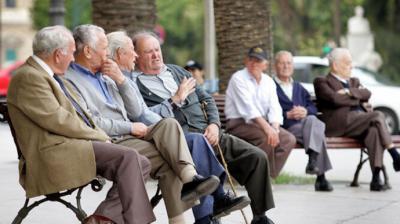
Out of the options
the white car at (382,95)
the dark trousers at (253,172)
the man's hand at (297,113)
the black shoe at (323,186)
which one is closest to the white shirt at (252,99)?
the man's hand at (297,113)

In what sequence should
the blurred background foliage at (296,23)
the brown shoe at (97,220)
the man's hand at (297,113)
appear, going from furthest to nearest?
the blurred background foliage at (296,23) → the man's hand at (297,113) → the brown shoe at (97,220)

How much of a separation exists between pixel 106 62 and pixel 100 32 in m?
0.22

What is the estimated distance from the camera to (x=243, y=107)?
10.7 m

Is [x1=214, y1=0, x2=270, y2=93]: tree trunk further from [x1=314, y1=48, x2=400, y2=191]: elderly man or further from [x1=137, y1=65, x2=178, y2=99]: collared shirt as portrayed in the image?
[x1=137, y1=65, x2=178, y2=99]: collared shirt

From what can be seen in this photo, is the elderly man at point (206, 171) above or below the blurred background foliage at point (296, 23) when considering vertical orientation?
above

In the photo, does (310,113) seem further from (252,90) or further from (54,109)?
(54,109)

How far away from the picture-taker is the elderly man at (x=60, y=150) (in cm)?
697

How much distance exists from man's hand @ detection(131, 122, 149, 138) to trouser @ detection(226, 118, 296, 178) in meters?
3.11

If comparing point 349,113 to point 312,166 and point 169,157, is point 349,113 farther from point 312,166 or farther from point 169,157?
point 169,157

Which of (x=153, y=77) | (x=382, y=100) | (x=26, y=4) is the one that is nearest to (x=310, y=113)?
(x=153, y=77)

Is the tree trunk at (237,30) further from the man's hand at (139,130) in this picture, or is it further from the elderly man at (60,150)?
the elderly man at (60,150)

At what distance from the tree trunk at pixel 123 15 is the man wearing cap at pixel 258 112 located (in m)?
2.59

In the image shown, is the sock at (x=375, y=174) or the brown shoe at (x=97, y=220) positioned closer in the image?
the brown shoe at (x=97, y=220)

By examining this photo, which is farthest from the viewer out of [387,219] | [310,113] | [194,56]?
[194,56]
